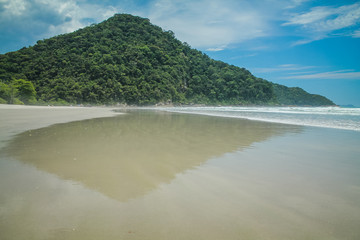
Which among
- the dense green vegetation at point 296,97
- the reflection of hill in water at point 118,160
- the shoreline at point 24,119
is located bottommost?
the reflection of hill in water at point 118,160

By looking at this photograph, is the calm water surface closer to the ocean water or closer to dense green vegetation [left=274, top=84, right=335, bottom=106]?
the ocean water

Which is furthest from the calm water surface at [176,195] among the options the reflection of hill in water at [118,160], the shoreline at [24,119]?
the shoreline at [24,119]

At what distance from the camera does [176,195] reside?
240 cm

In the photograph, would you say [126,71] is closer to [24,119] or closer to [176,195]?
[24,119]

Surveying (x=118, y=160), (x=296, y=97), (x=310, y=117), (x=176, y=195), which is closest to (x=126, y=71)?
(x=310, y=117)

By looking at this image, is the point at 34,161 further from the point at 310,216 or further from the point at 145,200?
the point at 310,216

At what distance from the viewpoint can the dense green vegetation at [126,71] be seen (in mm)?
55812

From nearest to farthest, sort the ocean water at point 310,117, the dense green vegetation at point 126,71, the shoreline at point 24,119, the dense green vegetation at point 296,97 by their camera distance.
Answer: the shoreline at point 24,119 < the ocean water at point 310,117 < the dense green vegetation at point 126,71 < the dense green vegetation at point 296,97

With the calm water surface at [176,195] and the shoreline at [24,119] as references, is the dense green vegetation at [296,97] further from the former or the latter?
the calm water surface at [176,195]

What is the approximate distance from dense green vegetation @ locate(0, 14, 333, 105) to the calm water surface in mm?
38902

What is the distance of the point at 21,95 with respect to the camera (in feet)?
134

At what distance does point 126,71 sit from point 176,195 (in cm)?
6818

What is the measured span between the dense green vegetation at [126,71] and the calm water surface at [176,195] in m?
38.9

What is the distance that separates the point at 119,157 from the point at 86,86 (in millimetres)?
57212
